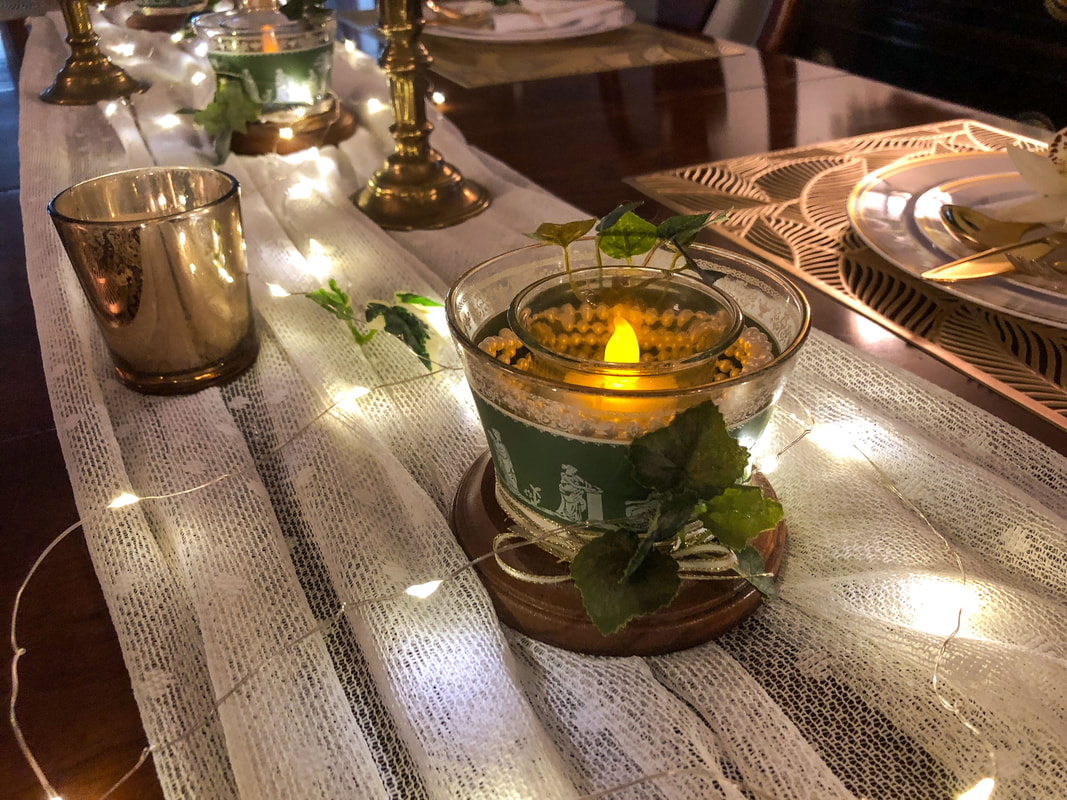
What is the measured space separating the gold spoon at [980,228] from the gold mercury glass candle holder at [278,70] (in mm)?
599

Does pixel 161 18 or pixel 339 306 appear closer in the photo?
pixel 339 306

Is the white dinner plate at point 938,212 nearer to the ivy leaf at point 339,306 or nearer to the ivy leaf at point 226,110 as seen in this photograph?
the ivy leaf at point 339,306

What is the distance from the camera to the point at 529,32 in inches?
46.5

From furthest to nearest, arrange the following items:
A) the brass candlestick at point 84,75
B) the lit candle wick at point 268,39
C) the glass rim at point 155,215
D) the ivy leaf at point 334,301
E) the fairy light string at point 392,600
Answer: the brass candlestick at point 84,75, the lit candle wick at point 268,39, the ivy leaf at point 334,301, the glass rim at point 155,215, the fairy light string at point 392,600

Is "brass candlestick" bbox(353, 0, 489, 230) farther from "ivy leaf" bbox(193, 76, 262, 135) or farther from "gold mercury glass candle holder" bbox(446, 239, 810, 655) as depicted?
"gold mercury glass candle holder" bbox(446, 239, 810, 655)

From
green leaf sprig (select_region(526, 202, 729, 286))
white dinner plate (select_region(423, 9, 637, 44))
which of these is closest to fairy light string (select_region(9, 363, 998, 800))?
green leaf sprig (select_region(526, 202, 729, 286))

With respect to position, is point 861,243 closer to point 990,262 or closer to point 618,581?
point 990,262

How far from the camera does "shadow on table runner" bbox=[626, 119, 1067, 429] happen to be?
0.46 metres

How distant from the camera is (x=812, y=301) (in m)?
0.54

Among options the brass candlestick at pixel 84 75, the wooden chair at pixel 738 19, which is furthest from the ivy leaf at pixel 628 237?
the wooden chair at pixel 738 19

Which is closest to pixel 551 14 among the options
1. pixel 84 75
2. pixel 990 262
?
pixel 84 75

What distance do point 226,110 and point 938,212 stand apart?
653 mm

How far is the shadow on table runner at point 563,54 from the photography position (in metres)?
1.07

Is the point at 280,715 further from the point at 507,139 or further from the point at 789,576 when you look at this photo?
the point at 507,139
